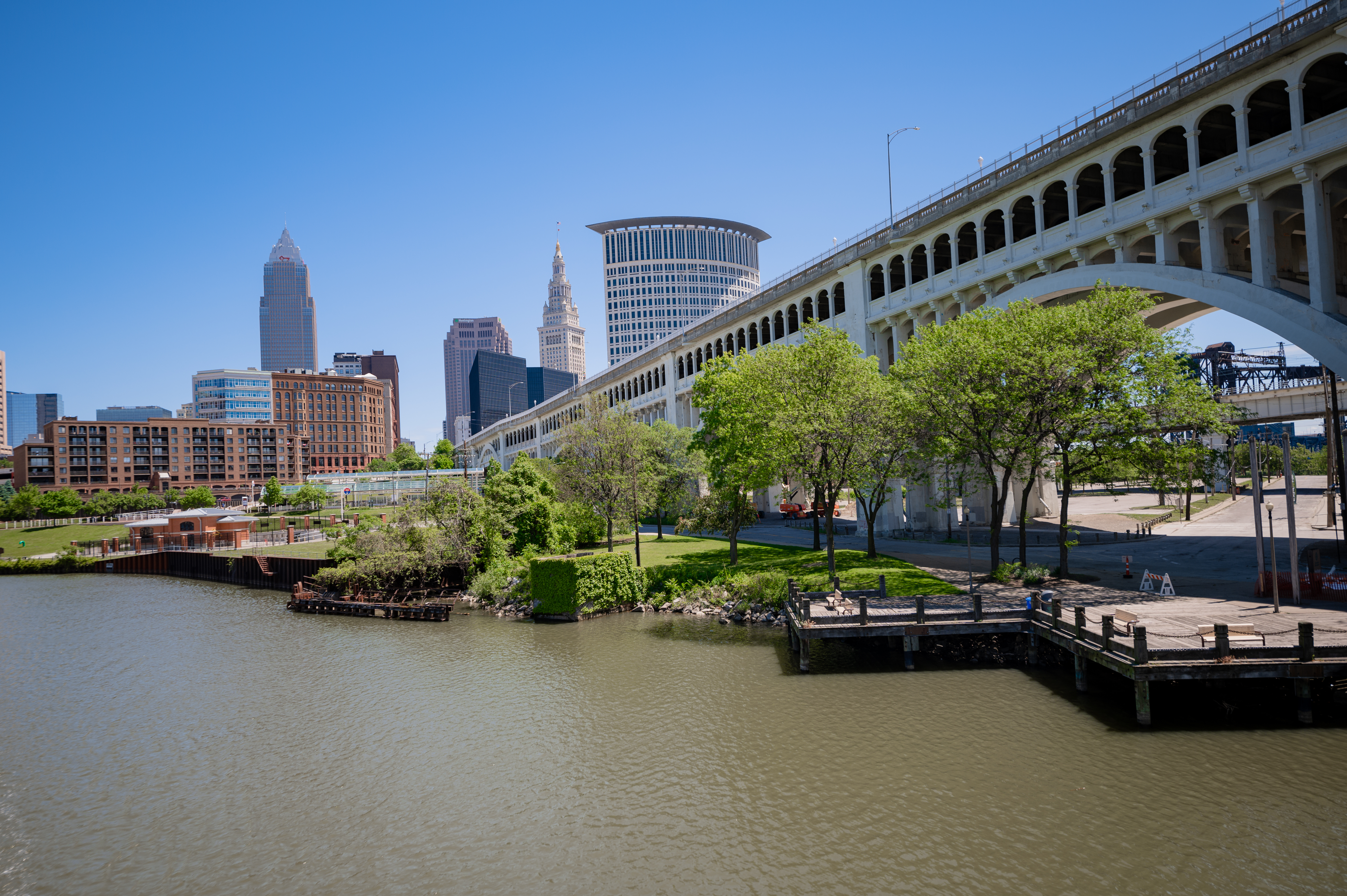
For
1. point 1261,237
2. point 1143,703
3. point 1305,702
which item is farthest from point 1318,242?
point 1143,703

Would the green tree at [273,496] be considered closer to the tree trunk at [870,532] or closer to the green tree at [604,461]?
the green tree at [604,461]

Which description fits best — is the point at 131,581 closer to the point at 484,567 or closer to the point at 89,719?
the point at 484,567

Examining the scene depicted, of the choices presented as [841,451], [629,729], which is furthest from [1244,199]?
[629,729]

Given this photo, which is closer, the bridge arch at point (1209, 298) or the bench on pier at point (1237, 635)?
the bench on pier at point (1237, 635)

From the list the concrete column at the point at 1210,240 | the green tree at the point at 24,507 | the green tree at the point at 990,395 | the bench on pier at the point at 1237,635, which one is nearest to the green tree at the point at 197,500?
the green tree at the point at 24,507

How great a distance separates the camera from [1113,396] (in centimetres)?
3250

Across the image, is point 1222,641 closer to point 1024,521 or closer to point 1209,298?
point 1024,521

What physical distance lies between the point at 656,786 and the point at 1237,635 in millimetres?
17063

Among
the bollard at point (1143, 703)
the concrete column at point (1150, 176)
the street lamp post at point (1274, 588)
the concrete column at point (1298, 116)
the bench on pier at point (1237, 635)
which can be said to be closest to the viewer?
the bollard at point (1143, 703)

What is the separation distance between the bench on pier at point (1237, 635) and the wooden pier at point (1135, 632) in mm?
31

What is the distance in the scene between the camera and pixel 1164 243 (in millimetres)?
35594

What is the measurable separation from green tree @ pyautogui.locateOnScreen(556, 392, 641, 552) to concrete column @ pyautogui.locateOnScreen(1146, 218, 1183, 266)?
1202 inches

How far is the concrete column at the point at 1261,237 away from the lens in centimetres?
3116

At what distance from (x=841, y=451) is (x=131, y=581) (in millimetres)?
72828
